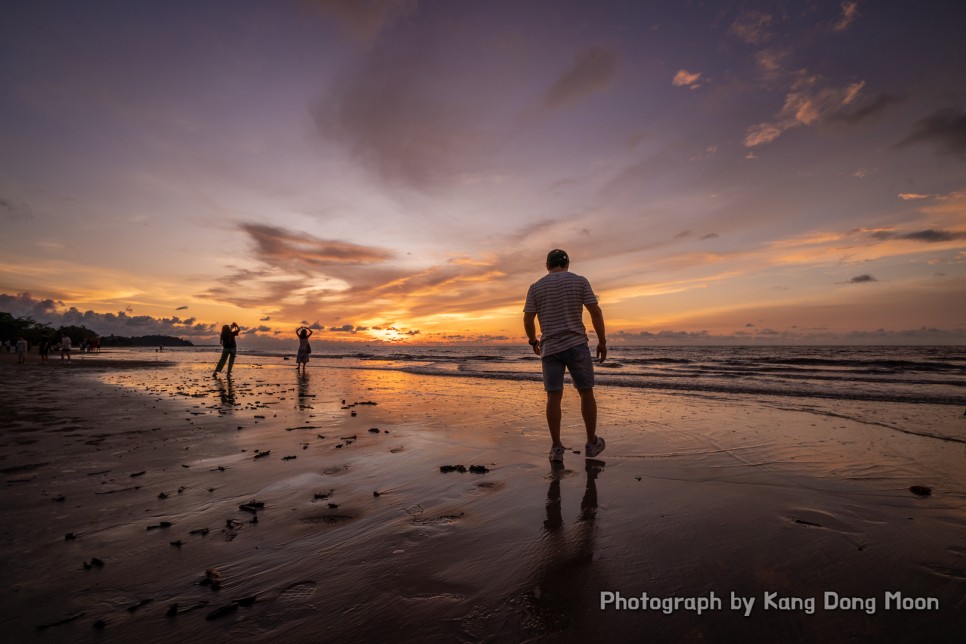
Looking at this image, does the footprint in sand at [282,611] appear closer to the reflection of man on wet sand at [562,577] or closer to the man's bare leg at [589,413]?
the reflection of man on wet sand at [562,577]

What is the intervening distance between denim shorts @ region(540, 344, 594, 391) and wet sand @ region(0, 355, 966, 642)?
102cm

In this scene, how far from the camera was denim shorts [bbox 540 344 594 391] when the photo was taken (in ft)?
17.5

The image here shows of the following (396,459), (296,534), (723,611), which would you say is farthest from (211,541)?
(723,611)

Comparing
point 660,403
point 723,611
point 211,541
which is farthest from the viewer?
point 660,403

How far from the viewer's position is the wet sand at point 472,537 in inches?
81.3

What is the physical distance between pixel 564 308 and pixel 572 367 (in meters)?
0.81

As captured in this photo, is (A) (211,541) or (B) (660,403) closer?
(A) (211,541)

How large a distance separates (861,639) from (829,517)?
1.85 meters

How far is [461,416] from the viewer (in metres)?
8.70

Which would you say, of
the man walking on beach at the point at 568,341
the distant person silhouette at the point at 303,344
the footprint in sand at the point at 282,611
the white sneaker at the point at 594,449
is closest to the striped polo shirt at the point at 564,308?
the man walking on beach at the point at 568,341

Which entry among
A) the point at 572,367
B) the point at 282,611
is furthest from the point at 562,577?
the point at 572,367

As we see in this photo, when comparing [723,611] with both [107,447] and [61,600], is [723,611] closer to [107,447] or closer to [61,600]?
[61,600]

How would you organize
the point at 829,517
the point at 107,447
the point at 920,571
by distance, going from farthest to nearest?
1. the point at 107,447
2. the point at 829,517
3. the point at 920,571

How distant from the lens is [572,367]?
540 cm
